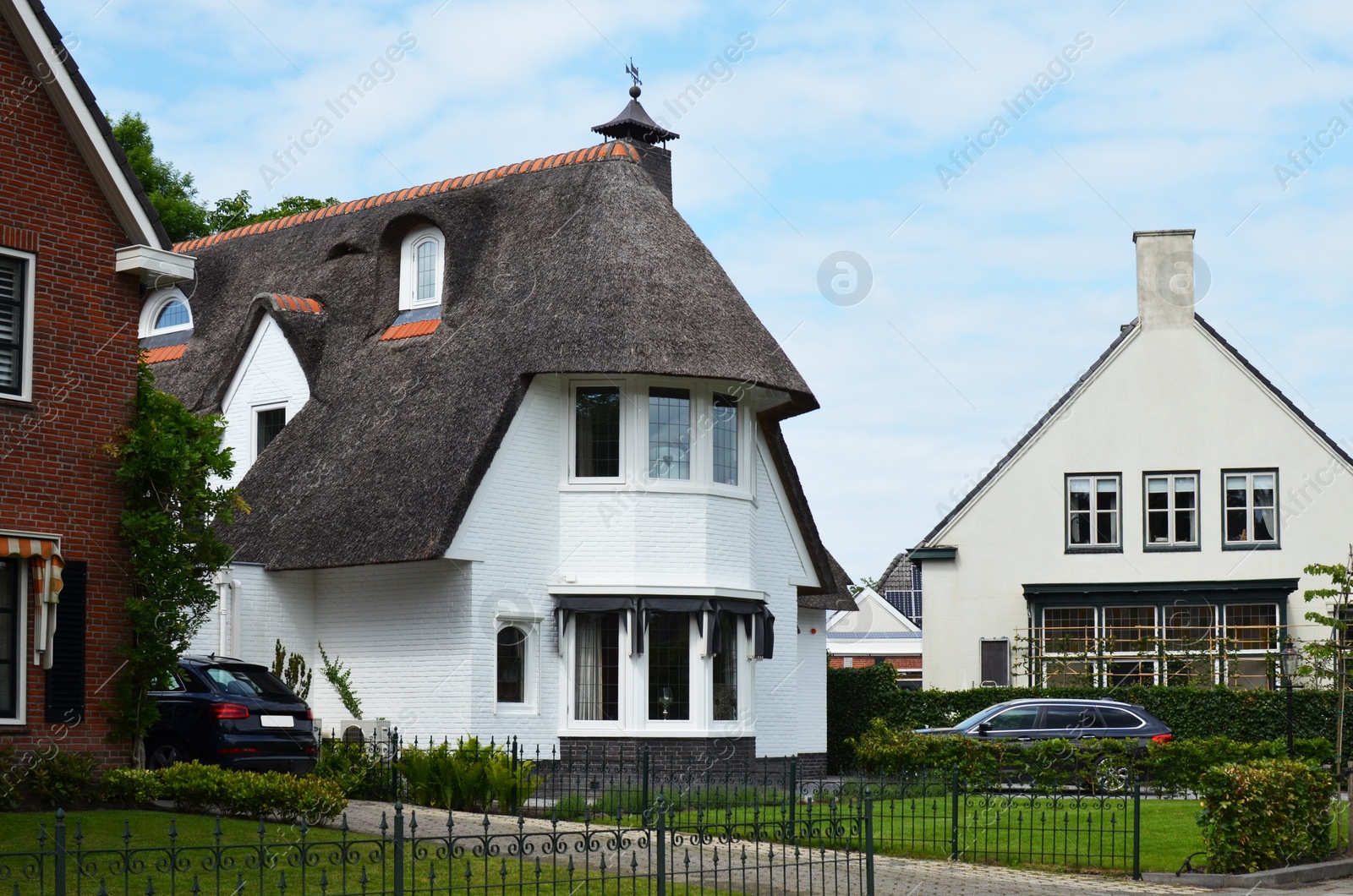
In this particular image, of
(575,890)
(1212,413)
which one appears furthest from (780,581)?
(575,890)

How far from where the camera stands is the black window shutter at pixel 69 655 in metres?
16.5

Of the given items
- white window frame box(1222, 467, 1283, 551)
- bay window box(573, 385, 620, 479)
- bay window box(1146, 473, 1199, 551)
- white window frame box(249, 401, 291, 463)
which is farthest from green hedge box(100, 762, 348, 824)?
white window frame box(1222, 467, 1283, 551)

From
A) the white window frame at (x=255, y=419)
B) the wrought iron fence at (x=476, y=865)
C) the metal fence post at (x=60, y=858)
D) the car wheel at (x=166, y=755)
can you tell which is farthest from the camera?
the white window frame at (x=255, y=419)

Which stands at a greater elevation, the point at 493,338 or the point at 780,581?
the point at 493,338

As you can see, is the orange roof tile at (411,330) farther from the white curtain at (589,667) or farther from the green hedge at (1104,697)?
the green hedge at (1104,697)

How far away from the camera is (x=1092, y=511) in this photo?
3547 centimetres

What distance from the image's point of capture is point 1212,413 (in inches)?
1378

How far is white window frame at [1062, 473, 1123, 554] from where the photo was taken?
3519 centimetres

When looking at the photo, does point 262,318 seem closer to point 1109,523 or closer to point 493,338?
point 493,338

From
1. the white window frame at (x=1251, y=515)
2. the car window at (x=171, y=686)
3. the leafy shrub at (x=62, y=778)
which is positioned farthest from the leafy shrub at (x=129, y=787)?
the white window frame at (x=1251, y=515)

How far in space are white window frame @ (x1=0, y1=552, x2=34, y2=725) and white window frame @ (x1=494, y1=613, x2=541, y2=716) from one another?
8.31 m

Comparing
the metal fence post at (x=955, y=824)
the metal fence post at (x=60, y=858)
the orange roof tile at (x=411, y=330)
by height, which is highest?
the orange roof tile at (x=411, y=330)

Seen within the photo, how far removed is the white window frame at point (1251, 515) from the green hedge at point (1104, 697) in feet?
17.2

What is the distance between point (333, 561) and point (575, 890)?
39.6ft
